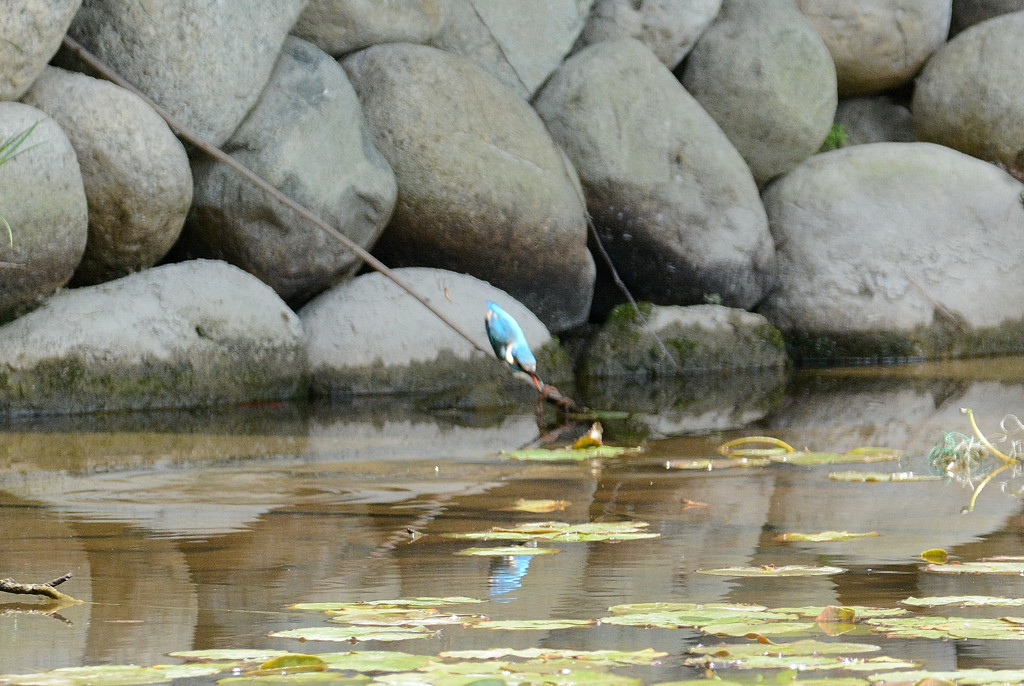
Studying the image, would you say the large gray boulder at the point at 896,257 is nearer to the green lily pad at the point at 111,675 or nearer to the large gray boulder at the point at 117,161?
the large gray boulder at the point at 117,161

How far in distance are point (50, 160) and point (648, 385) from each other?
3.96 meters

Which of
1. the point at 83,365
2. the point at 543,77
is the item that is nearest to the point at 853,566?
the point at 83,365

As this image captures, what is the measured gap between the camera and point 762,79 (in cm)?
1017

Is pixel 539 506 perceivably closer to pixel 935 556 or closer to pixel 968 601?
pixel 935 556

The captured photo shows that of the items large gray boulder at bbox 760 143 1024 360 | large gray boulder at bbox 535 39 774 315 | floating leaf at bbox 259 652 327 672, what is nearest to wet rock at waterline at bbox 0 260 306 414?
large gray boulder at bbox 535 39 774 315

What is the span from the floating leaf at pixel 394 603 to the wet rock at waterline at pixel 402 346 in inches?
190

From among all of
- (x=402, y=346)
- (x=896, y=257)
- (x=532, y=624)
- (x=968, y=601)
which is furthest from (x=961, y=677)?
(x=896, y=257)

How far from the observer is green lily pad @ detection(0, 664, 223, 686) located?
1955mm

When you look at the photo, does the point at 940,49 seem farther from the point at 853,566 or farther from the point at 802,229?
the point at 853,566

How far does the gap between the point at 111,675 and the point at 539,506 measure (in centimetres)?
203

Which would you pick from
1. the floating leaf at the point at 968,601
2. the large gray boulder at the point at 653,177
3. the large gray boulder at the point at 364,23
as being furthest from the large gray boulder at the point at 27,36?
the floating leaf at the point at 968,601

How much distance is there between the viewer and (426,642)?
2.23m

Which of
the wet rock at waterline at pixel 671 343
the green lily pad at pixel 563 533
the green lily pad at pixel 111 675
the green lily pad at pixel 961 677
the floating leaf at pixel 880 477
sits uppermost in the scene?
the green lily pad at pixel 961 677

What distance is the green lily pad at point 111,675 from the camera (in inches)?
77.0
